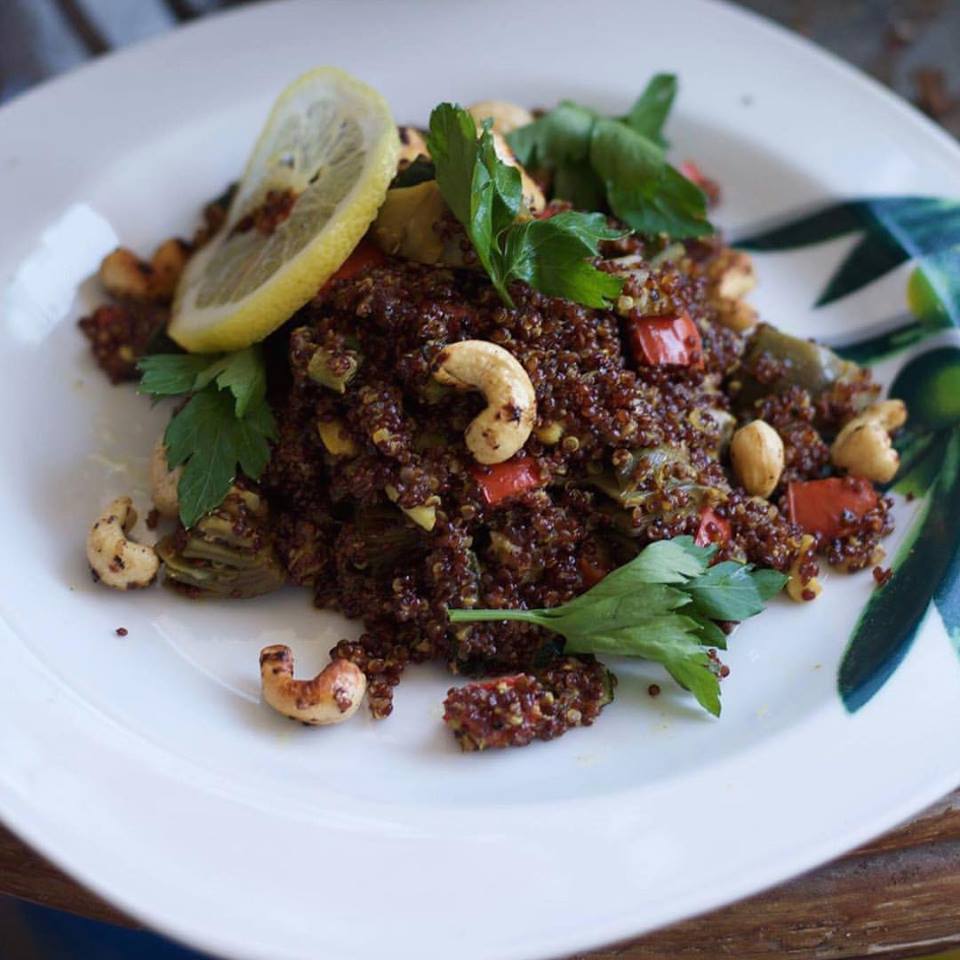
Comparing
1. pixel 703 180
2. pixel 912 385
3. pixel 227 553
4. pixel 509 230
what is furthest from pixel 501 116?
pixel 227 553

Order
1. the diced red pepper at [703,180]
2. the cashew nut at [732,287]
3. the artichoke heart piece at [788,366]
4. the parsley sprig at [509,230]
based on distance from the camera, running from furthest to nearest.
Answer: the diced red pepper at [703,180]
the cashew nut at [732,287]
the artichoke heart piece at [788,366]
the parsley sprig at [509,230]

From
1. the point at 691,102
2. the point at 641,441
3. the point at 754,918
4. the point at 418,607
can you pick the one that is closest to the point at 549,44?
the point at 691,102

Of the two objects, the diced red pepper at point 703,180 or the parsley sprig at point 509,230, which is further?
the diced red pepper at point 703,180

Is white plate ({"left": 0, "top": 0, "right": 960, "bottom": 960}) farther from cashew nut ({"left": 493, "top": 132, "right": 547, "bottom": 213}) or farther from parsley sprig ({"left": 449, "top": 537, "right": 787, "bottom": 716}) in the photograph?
cashew nut ({"left": 493, "top": 132, "right": 547, "bottom": 213})

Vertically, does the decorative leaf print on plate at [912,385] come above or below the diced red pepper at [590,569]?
below

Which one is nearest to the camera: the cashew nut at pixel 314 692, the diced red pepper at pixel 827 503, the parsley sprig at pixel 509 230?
the cashew nut at pixel 314 692

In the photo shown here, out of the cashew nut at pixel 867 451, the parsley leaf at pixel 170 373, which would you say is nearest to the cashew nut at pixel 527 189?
the parsley leaf at pixel 170 373

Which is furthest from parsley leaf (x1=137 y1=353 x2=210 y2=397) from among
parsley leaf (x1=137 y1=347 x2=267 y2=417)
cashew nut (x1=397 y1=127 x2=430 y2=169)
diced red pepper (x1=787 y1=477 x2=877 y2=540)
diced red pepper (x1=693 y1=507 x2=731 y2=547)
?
diced red pepper (x1=787 y1=477 x2=877 y2=540)

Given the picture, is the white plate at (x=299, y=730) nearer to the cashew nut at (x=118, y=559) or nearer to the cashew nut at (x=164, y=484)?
the cashew nut at (x=118, y=559)
